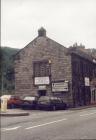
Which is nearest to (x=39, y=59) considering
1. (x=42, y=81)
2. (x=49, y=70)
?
(x=49, y=70)

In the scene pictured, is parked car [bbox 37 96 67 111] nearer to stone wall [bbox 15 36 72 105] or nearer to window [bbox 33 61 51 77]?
stone wall [bbox 15 36 72 105]

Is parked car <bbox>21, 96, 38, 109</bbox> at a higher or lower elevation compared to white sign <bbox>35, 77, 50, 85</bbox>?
lower

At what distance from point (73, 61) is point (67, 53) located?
1.63 meters

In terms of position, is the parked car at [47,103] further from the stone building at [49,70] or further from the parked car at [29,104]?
the stone building at [49,70]

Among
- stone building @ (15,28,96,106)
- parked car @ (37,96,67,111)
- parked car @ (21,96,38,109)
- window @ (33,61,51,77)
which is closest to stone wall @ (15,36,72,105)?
stone building @ (15,28,96,106)

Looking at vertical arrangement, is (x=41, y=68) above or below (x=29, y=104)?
above

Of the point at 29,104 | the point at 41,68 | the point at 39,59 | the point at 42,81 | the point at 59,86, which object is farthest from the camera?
the point at 39,59

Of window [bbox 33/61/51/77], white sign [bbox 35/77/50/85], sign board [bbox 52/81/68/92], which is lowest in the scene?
sign board [bbox 52/81/68/92]

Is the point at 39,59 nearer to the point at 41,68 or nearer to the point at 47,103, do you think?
the point at 41,68

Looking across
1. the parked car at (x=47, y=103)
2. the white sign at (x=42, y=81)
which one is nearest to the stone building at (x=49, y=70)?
the white sign at (x=42, y=81)

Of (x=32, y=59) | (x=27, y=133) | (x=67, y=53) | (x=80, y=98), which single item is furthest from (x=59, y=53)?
(x=27, y=133)

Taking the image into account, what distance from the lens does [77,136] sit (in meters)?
13.8

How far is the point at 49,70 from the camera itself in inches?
1730

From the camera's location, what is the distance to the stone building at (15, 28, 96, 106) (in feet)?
141
